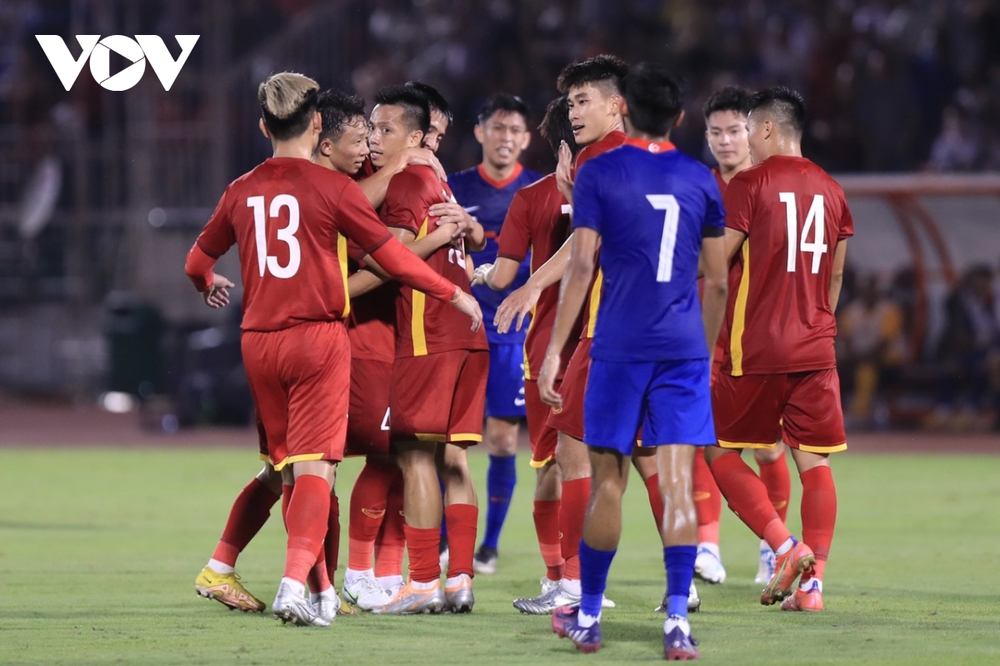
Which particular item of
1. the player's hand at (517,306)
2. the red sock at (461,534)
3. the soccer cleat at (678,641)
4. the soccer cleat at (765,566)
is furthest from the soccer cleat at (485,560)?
the soccer cleat at (678,641)

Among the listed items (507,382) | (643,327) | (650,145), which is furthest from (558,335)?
(507,382)

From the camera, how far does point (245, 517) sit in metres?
7.17

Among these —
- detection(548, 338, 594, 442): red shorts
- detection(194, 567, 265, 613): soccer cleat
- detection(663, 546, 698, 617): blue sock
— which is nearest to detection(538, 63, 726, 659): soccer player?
detection(663, 546, 698, 617): blue sock

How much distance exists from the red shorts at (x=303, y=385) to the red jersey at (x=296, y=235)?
0.24 feet

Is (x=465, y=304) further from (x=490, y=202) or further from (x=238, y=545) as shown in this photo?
(x=490, y=202)

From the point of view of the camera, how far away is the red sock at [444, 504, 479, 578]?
7.20m

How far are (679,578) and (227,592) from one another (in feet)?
7.65

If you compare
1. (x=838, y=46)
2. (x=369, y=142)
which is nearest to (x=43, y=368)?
(x=838, y=46)

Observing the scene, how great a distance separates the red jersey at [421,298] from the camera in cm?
720

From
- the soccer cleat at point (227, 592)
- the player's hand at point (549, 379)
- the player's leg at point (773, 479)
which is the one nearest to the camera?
the player's hand at point (549, 379)

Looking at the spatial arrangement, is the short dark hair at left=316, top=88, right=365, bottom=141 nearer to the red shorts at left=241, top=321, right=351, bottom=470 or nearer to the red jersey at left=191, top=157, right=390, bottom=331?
the red jersey at left=191, top=157, right=390, bottom=331

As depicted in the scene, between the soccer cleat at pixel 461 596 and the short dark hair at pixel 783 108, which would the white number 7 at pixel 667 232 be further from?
the soccer cleat at pixel 461 596

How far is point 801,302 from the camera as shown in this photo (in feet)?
23.9

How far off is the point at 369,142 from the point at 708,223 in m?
2.18
